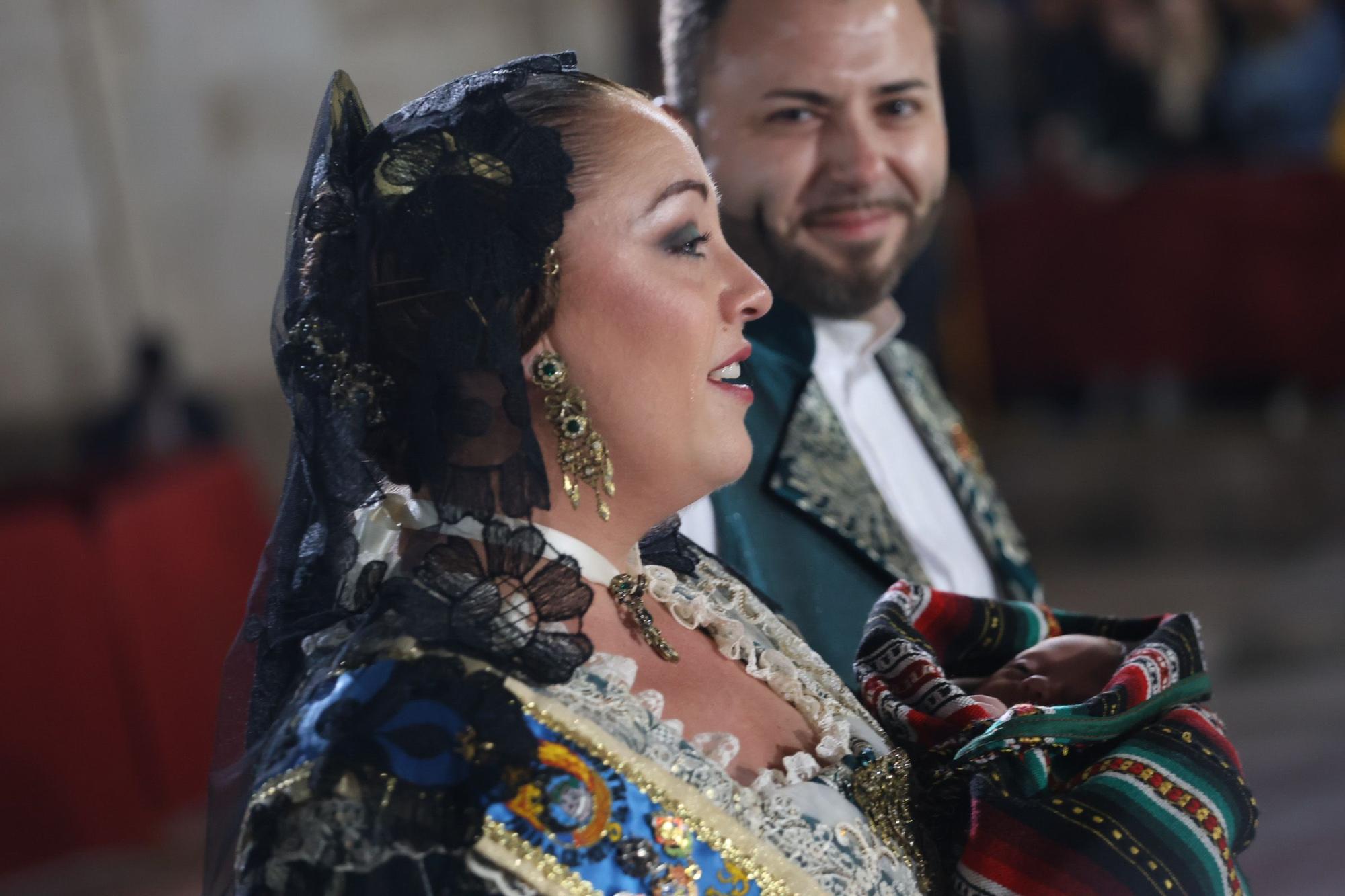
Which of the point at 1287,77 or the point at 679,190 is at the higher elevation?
the point at 679,190

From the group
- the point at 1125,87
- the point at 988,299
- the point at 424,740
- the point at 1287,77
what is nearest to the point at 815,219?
the point at 424,740

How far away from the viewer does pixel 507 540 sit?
1.26 meters

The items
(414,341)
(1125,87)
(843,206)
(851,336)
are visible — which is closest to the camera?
(414,341)

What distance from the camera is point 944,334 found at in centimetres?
732

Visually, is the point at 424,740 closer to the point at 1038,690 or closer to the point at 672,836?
the point at 672,836

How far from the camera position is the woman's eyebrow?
133 centimetres

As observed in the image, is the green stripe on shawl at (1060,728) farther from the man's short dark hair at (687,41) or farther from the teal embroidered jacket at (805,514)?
the man's short dark hair at (687,41)

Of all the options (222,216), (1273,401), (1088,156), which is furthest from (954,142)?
(222,216)

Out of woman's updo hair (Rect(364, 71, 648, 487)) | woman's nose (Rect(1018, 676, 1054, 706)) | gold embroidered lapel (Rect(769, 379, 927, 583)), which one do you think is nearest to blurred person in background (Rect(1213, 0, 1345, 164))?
gold embroidered lapel (Rect(769, 379, 927, 583))

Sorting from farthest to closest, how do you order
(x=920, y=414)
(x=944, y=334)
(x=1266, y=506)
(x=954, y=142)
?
(x=954, y=142) < (x=944, y=334) < (x=1266, y=506) < (x=920, y=414)

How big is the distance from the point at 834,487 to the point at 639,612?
0.60m

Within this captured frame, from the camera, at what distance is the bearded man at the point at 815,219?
1.87 m

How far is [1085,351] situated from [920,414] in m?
5.00

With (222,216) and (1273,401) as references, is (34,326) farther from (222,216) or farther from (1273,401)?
(1273,401)
